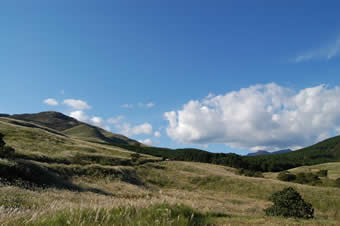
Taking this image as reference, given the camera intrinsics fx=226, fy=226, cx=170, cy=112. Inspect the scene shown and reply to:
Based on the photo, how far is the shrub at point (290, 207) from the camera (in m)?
20.3

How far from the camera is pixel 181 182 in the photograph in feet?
176

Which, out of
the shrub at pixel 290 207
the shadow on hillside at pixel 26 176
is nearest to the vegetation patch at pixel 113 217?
the shrub at pixel 290 207

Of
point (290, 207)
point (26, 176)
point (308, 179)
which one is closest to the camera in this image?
point (290, 207)

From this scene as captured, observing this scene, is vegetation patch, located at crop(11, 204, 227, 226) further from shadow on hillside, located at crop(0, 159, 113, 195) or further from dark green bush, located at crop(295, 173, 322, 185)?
dark green bush, located at crop(295, 173, 322, 185)

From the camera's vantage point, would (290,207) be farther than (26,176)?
No

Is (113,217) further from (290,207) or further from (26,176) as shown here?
(26,176)

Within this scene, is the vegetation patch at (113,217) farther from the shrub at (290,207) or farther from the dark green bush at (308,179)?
the dark green bush at (308,179)

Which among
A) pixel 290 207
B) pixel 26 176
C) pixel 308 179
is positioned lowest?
pixel 26 176

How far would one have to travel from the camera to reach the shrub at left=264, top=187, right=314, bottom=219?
66.7 feet

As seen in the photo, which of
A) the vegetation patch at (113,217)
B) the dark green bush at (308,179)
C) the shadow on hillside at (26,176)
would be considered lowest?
the shadow on hillside at (26,176)

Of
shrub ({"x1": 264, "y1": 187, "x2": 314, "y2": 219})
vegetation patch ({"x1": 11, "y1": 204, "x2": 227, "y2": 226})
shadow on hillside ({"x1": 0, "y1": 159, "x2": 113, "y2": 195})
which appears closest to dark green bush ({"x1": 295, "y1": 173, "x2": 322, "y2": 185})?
shrub ({"x1": 264, "y1": 187, "x2": 314, "y2": 219})

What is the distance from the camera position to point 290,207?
68.9 ft

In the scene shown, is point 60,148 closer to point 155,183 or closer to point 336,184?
point 155,183

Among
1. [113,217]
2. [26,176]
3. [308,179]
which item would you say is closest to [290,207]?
[113,217]
